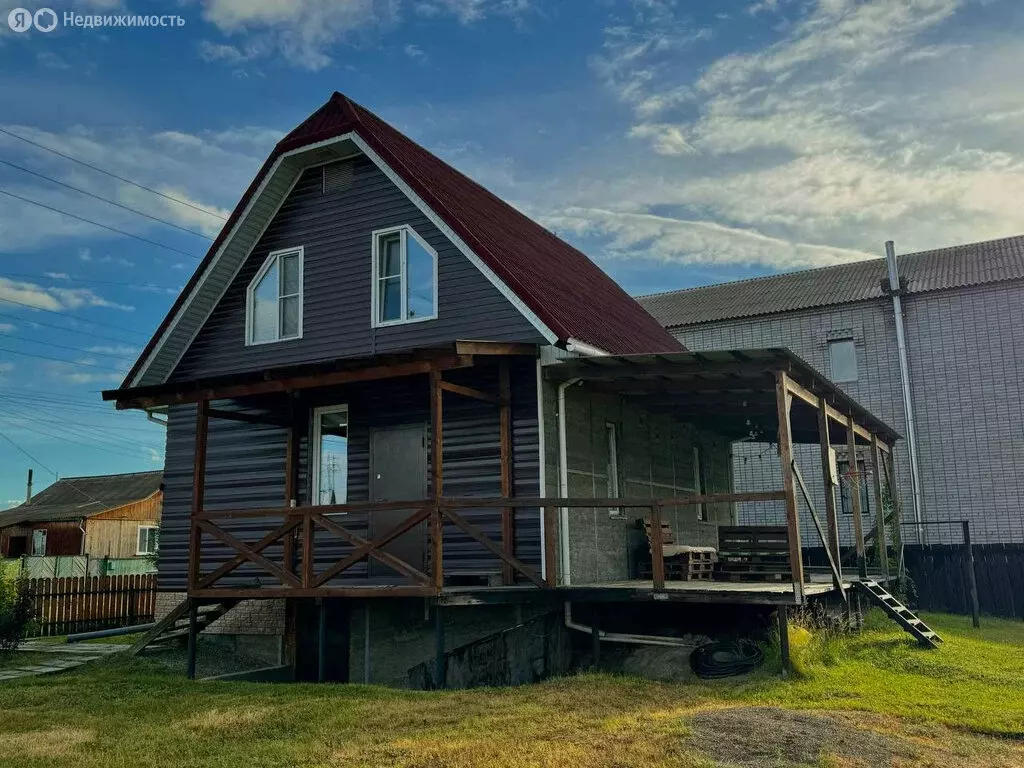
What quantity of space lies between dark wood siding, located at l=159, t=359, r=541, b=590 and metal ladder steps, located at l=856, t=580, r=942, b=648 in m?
4.68

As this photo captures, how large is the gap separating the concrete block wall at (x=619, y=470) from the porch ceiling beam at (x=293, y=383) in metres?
2.01

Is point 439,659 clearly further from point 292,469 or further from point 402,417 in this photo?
point 292,469

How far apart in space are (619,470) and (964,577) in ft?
30.2

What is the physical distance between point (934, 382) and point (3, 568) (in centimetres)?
2079

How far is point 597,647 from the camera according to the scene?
1112 centimetres

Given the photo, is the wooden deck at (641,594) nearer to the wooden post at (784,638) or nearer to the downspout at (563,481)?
the wooden post at (784,638)

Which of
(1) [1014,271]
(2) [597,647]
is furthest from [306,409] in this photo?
(1) [1014,271]

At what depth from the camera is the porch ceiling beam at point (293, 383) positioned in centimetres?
1053

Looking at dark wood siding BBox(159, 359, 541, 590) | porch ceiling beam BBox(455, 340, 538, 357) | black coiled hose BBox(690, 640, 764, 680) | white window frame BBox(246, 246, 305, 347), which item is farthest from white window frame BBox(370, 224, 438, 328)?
black coiled hose BBox(690, 640, 764, 680)

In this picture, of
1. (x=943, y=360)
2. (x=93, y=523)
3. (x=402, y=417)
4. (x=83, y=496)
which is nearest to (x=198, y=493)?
(x=402, y=417)

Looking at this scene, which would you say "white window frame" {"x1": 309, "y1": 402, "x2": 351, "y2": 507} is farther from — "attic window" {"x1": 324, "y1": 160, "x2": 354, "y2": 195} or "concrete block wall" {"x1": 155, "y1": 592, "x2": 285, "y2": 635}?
"attic window" {"x1": 324, "y1": 160, "x2": 354, "y2": 195}

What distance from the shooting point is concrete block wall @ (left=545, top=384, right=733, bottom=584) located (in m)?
12.1

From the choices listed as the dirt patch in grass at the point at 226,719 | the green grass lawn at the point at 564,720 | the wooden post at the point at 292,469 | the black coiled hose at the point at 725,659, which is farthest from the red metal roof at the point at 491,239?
the dirt patch in grass at the point at 226,719

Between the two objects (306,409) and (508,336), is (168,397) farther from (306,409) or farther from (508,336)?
(508,336)
